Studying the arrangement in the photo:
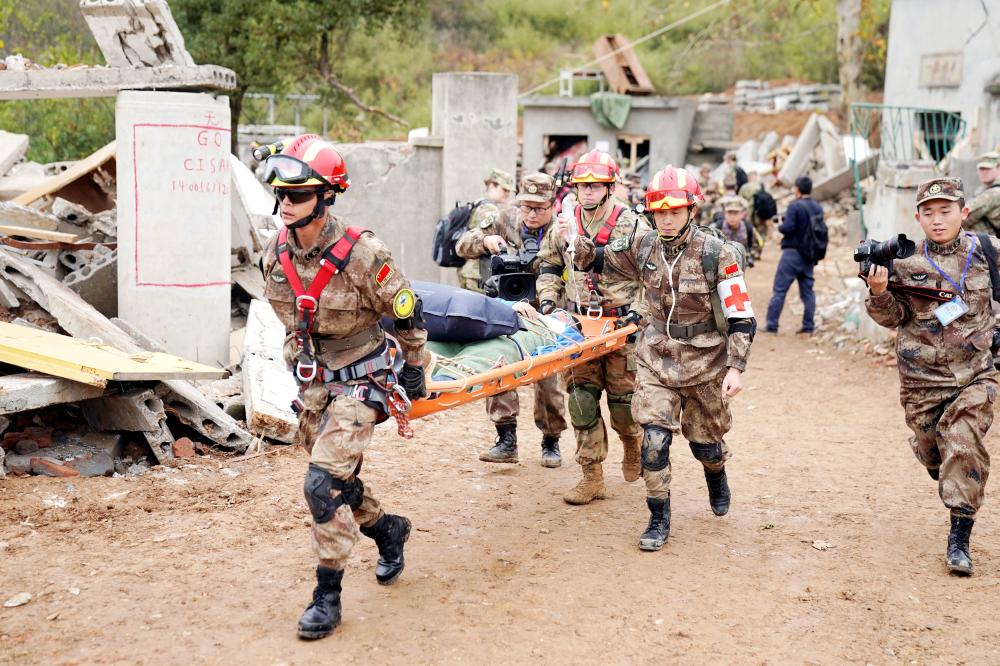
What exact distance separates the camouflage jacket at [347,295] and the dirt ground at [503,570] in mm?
1247

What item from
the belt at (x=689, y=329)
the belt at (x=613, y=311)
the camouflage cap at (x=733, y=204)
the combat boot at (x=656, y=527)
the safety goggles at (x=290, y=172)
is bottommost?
the combat boot at (x=656, y=527)

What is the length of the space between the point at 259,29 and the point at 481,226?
10245mm

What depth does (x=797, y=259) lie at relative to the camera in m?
13.3

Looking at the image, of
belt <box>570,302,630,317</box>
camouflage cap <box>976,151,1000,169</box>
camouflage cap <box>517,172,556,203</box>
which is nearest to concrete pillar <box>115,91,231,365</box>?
camouflage cap <box>517,172,556,203</box>

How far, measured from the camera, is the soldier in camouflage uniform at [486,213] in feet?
26.0

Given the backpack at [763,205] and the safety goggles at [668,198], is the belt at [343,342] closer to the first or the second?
the safety goggles at [668,198]

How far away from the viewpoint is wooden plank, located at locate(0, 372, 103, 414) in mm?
6359

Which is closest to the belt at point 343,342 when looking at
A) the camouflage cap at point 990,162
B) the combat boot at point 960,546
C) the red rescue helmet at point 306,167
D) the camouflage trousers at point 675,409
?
the red rescue helmet at point 306,167

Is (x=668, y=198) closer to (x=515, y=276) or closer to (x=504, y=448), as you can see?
(x=515, y=276)

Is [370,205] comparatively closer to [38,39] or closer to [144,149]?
[144,149]

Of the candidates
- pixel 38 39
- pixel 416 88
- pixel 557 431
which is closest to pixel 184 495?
pixel 557 431

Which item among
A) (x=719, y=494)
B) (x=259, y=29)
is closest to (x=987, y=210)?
(x=719, y=494)

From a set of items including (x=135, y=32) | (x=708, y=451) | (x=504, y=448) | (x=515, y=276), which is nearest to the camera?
(x=708, y=451)

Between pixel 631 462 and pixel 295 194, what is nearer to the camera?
pixel 295 194
